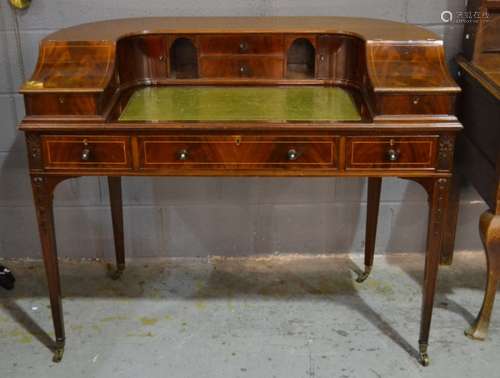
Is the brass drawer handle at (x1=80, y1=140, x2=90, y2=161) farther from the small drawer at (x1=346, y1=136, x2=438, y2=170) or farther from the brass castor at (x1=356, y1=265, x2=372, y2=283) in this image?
the brass castor at (x1=356, y1=265, x2=372, y2=283)

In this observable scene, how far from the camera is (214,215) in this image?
2.96m

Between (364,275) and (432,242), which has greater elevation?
(432,242)

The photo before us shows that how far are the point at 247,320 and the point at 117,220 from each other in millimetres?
683

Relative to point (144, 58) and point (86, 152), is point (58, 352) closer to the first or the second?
point (86, 152)

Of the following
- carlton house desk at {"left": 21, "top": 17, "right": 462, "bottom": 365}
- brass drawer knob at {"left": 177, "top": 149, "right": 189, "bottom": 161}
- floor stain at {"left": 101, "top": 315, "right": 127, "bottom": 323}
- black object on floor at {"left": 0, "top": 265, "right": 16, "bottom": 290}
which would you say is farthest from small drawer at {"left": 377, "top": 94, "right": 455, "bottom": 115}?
black object on floor at {"left": 0, "top": 265, "right": 16, "bottom": 290}

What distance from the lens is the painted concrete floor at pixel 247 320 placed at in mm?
2350

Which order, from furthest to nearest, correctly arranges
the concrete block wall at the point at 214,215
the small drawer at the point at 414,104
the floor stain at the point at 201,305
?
1. the concrete block wall at the point at 214,215
2. the floor stain at the point at 201,305
3. the small drawer at the point at 414,104

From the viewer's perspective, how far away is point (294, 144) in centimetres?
205

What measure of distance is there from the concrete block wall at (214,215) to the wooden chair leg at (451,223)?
6 cm

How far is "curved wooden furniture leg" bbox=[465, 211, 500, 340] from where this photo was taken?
230 centimetres

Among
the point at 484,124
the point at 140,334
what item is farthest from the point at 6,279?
the point at 484,124

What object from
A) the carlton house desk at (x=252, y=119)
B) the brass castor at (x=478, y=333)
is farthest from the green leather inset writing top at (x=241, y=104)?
the brass castor at (x=478, y=333)

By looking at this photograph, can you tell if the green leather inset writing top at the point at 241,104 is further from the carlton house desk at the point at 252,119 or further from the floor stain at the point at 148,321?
the floor stain at the point at 148,321

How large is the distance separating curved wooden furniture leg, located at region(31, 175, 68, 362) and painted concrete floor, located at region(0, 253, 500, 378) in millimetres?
97
